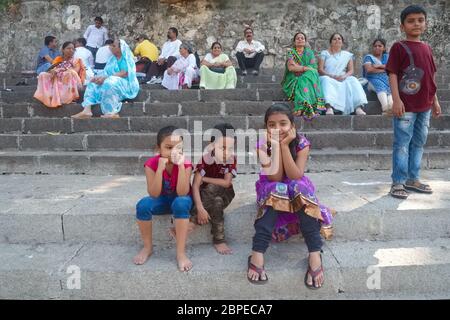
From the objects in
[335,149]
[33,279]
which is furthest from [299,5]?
[33,279]

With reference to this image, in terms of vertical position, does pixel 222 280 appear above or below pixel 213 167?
below

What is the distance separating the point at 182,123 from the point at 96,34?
19.5 feet

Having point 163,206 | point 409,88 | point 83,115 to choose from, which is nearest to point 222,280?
point 163,206

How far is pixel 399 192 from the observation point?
10.4 feet

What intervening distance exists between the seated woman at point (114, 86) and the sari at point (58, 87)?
1.15ft

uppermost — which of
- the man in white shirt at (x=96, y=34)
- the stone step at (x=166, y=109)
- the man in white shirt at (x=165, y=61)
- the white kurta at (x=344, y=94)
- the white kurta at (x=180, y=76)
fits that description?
the man in white shirt at (x=96, y=34)

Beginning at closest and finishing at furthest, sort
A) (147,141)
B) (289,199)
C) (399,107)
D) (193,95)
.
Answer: (289,199)
(399,107)
(147,141)
(193,95)

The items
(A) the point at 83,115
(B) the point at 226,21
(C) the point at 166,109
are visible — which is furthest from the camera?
(B) the point at 226,21

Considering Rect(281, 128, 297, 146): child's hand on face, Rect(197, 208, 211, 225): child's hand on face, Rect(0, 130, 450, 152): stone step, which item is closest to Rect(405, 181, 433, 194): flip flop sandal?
Rect(0, 130, 450, 152): stone step

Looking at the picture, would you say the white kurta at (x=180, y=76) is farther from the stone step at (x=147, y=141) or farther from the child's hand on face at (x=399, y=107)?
the child's hand on face at (x=399, y=107)

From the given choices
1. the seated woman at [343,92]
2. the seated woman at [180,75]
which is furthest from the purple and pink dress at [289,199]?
the seated woman at [180,75]

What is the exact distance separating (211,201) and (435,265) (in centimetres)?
151

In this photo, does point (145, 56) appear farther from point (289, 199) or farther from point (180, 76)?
point (289, 199)

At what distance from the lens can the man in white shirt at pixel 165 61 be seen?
7523 mm
